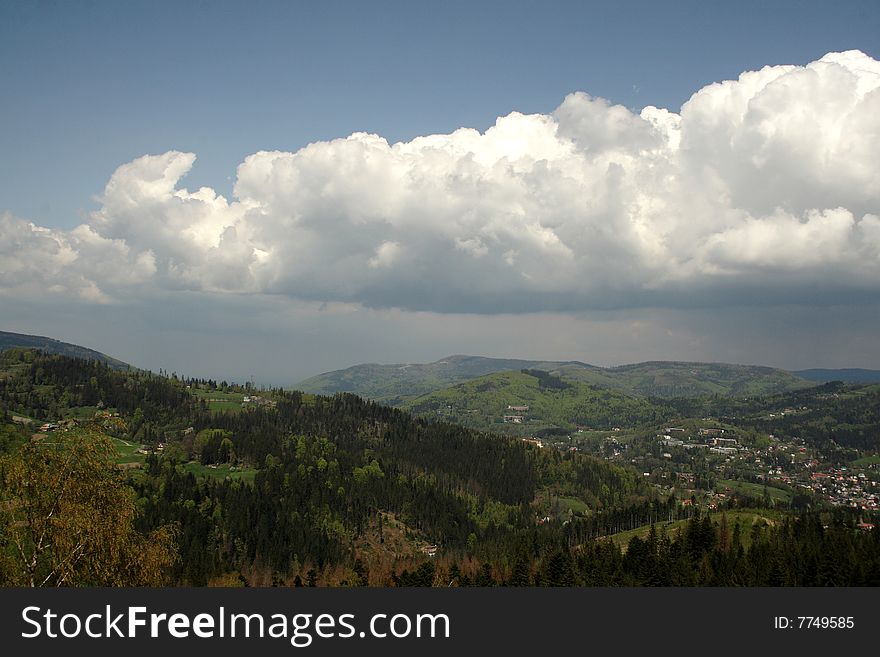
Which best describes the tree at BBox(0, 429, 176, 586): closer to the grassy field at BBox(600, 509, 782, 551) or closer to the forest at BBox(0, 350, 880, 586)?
the forest at BBox(0, 350, 880, 586)

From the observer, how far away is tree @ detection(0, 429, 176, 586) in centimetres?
2581

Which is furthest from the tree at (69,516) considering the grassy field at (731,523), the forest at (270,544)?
the grassy field at (731,523)

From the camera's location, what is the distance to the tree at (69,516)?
25.8 m

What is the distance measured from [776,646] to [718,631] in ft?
13.4

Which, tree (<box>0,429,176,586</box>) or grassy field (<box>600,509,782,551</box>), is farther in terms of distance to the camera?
grassy field (<box>600,509,782,551</box>)

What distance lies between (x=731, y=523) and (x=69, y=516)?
182161 millimetres

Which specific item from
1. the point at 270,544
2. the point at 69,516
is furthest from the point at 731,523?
the point at 69,516

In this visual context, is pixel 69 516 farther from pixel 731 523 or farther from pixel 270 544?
pixel 731 523

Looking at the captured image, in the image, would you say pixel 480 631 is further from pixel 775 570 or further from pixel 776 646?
pixel 775 570

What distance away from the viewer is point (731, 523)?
168125 millimetres

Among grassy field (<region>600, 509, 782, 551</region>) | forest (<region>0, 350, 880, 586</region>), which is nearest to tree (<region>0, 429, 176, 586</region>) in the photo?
forest (<region>0, 350, 880, 586</region>)

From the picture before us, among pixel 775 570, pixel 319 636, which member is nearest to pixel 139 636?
pixel 319 636

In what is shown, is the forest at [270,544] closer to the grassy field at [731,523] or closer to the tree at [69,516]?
the tree at [69,516]

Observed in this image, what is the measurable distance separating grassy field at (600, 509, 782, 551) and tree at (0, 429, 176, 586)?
15296cm
